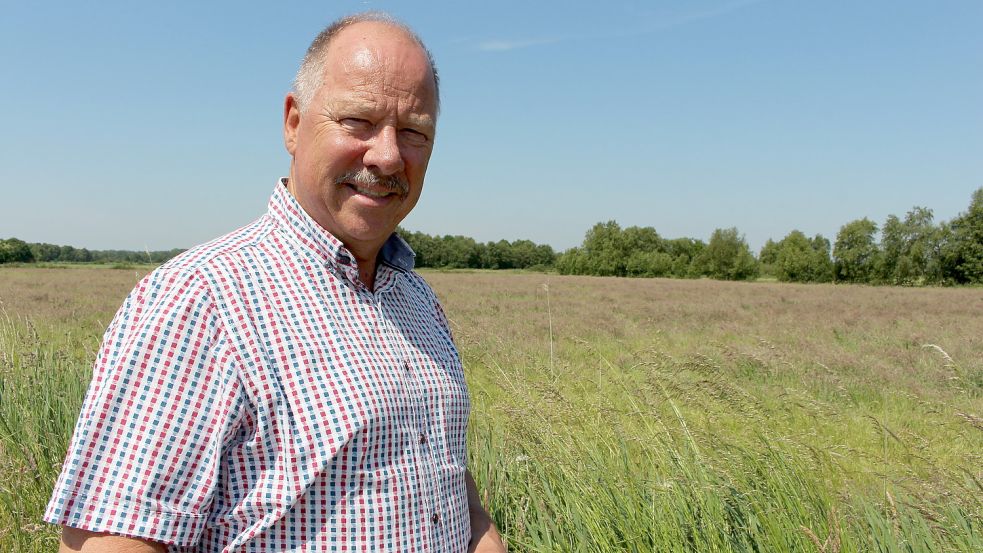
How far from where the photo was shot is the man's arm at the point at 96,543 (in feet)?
3.51

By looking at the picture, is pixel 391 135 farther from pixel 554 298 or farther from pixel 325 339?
pixel 554 298

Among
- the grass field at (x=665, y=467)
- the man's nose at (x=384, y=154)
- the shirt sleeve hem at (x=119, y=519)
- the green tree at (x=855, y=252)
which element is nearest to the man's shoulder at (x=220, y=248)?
the man's nose at (x=384, y=154)

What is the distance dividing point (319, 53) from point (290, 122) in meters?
0.19

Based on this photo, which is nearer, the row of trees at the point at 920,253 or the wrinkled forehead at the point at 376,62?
the wrinkled forehead at the point at 376,62

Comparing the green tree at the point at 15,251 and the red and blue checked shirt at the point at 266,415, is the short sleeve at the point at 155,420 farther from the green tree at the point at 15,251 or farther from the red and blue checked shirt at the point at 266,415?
the green tree at the point at 15,251

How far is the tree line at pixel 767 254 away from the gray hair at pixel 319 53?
41.2 metres

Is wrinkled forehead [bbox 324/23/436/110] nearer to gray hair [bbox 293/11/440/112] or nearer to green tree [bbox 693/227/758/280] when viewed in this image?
gray hair [bbox 293/11/440/112]

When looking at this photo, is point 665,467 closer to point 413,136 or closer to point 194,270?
point 413,136

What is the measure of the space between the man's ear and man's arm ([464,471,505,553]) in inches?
38.4

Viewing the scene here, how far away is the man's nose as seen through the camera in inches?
56.5

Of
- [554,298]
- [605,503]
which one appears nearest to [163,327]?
[605,503]

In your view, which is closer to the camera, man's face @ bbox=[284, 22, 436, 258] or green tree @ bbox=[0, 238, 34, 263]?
man's face @ bbox=[284, 22, 436, 258]

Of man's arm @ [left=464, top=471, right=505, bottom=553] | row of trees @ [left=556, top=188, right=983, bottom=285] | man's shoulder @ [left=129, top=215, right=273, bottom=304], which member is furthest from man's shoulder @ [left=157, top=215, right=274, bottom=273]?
row of trees @ [left=556, top=188, right=983, bottom=285]

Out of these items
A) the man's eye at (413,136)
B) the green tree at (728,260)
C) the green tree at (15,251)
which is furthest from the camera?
the green tree at (728,260)
